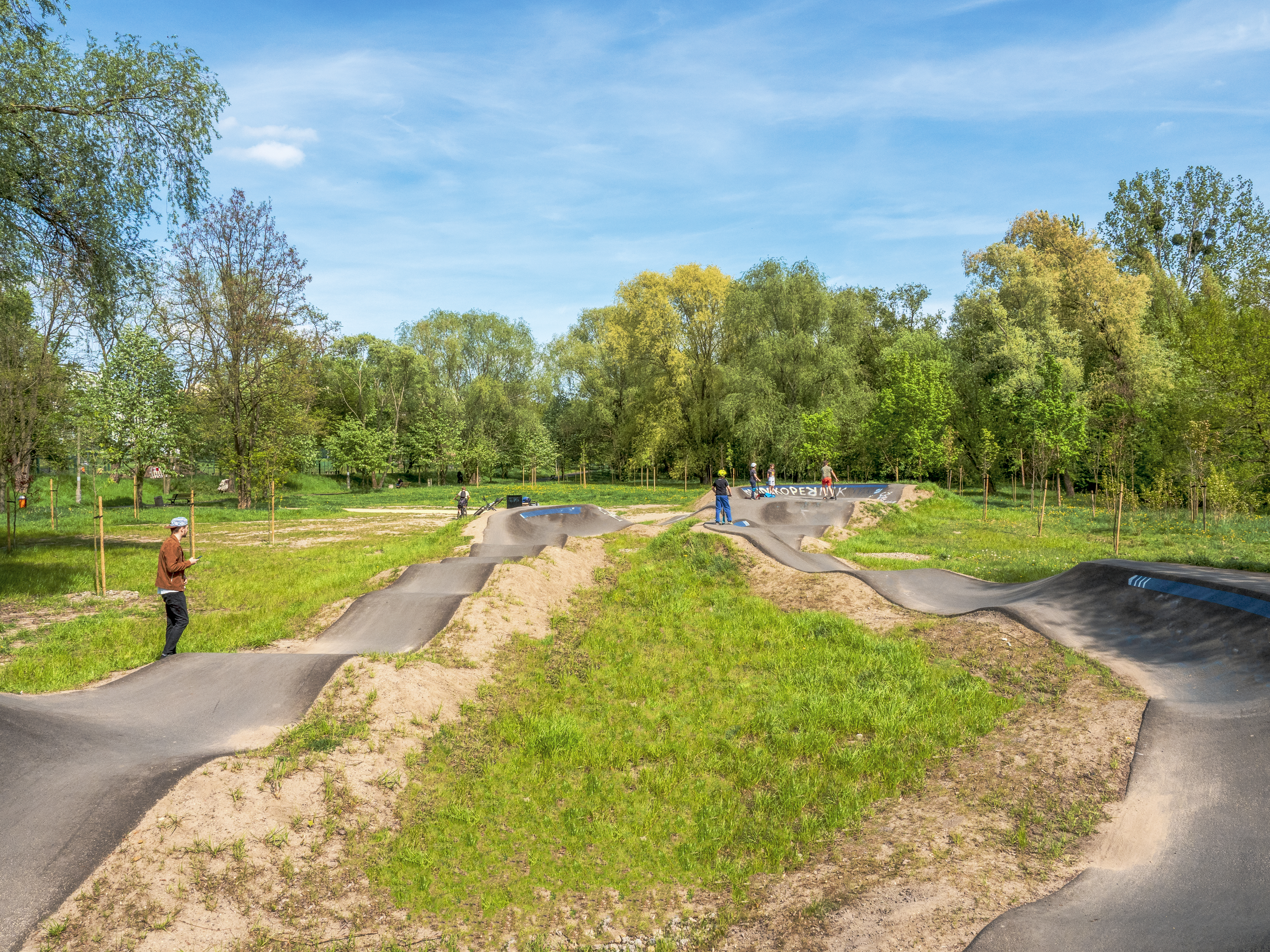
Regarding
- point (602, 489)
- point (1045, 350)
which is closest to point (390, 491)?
point (602, 489)

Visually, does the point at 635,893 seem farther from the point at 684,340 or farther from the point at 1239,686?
the point at 684,340

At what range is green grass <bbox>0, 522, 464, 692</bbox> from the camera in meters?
11.1

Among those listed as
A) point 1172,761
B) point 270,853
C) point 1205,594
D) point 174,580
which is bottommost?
point 270,853

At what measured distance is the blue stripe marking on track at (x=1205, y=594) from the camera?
32.2 ft

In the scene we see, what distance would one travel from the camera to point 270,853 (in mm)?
5945

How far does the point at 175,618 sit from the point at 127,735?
145 inches

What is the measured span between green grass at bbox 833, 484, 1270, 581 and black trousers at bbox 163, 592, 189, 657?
16124mm

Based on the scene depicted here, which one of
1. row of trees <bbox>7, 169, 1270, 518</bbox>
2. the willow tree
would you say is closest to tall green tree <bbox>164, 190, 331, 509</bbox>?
row of trees <bbox>7, 169, 1270, 518</bbox>

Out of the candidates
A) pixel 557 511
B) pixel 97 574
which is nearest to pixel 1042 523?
pixel 557 511

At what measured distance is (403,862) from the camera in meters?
6.13

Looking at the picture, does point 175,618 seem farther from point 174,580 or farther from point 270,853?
point 270,853

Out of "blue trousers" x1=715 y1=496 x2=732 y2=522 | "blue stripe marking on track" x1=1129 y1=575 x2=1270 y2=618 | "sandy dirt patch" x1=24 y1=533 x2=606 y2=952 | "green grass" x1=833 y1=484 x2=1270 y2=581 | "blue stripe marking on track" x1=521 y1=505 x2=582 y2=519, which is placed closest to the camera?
"sandy dirt patch" x1=24 y1=533 x2=606 y2=952

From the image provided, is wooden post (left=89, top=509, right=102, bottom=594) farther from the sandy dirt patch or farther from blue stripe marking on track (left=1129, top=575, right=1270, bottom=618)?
blue stripe marking on track (left=1129, top=575, right=1270, bottom=618)

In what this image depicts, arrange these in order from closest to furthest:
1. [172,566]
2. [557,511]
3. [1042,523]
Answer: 1. [172,566]
2. [1042,523]
3. [557,511]
